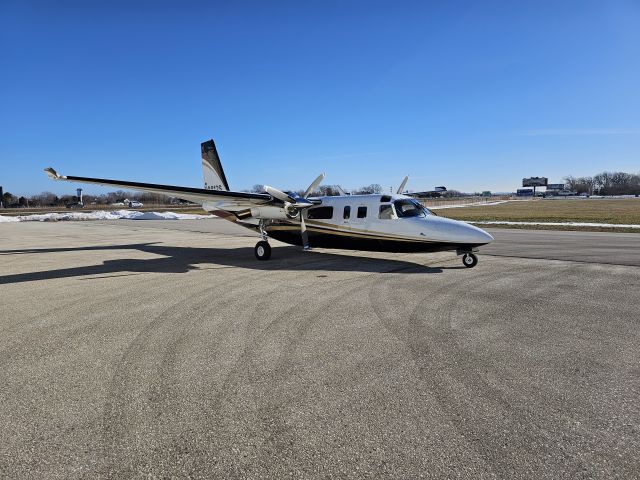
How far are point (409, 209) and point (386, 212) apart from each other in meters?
0.76

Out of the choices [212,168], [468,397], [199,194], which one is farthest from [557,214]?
[468,397]

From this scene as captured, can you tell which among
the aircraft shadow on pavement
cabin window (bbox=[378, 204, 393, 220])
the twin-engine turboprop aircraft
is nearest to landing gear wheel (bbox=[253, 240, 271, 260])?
the twin-engine turboprop aircraft

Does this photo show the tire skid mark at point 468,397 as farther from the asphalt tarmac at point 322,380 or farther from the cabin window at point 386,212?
the cabin window at point 386,212

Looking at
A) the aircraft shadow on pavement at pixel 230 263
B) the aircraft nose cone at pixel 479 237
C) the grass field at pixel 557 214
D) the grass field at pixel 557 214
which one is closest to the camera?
the aircraft nose cone at pixel 479 237

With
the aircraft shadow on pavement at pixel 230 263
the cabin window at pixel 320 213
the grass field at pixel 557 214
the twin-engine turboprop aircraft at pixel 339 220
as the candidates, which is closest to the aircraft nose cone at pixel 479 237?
the twin-engine turboprop aircraft at pixel 339 220

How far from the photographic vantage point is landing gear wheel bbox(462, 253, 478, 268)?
503 inches

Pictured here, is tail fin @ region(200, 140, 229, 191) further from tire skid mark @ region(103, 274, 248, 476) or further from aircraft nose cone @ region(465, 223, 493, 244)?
tire skid mark @ region(103, 274, 248, 476)

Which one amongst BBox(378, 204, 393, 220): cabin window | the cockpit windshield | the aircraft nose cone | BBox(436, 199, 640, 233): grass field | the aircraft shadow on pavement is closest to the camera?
the aircraft nose cone

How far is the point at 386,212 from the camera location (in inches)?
542

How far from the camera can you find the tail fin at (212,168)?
19922 millimetres

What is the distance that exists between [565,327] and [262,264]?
960 cm

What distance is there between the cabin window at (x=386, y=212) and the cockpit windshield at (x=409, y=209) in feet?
0.68

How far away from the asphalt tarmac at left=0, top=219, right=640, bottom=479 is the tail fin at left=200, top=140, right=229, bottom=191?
414 inches

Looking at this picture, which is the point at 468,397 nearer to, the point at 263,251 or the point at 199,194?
the point at 263,251
